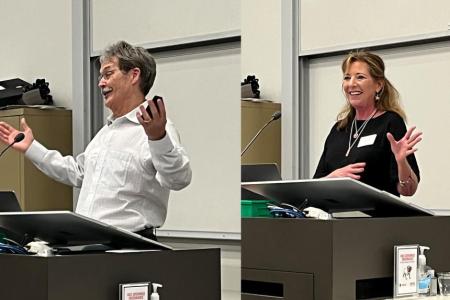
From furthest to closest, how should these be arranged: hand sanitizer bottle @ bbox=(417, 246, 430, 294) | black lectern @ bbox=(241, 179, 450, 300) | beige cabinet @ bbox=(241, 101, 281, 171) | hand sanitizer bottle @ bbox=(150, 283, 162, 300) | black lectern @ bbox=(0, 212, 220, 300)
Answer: hand sanitizer bottle @ bbox=(417, 246, 430, 294)
black lectern @ bbox=(241, 179, 450, 300)
beige cabinet @ bbox=(241, 101, 281, 171)
hand sanitizer bottle @ bbox=(150, 283, 162, 300)
black lectern @ bbox=(0, 212, 220, 300)

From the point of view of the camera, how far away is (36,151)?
1802 millimetres

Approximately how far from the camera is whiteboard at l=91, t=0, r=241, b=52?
181cm

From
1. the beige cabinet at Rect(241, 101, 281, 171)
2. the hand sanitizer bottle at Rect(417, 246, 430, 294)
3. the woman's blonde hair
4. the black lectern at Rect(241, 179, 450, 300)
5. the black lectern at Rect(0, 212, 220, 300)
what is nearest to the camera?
the black lectern at Rect(0, 212, 220, 300)

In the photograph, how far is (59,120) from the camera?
5.86 ft

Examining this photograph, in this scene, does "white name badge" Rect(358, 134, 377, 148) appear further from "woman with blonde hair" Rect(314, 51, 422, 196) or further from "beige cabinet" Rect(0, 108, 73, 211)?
"beige cabinet" Rect(0, 108, 73, 211)

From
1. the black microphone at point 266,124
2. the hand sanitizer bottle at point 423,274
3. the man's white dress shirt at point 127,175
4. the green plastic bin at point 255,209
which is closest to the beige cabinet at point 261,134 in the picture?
the black microphone at point 266,124

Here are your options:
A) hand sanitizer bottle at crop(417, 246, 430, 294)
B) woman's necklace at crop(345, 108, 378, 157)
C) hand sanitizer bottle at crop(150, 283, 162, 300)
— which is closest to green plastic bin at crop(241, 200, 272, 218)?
woman's necklace at crop(345, 108, 378, 157)

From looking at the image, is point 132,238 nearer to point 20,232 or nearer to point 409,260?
point 20,232

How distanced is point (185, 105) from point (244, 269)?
1.78 feet

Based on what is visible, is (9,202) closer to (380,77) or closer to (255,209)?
(255,209)

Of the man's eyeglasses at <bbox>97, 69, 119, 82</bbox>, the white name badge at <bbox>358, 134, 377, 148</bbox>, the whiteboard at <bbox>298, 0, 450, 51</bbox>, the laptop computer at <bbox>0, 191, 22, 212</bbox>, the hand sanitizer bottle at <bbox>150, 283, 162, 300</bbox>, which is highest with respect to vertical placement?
the whiteboard at <bbox>298, 0, 450, 51</bbox>

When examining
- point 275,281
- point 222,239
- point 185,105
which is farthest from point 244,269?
point 185,105

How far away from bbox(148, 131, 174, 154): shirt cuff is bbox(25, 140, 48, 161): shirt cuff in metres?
0.26

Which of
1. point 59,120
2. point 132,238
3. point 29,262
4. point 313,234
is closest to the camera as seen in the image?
point 29,262
